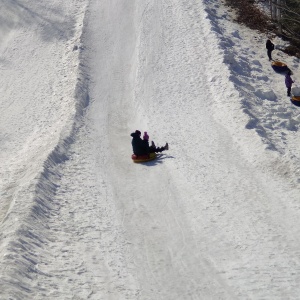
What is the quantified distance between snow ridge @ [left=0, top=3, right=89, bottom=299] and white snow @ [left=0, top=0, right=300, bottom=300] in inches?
1.7

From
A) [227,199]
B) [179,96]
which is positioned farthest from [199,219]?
[179,96]

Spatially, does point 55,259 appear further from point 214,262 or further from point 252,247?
point 252,247

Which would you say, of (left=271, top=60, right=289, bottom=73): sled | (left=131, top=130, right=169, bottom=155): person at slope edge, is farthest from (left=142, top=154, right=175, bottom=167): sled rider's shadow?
(left=271, top=60, right=289, bottom=73): sled

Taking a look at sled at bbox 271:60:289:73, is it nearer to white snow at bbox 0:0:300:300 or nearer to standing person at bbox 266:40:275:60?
white snow at bbox 0:0:300:300

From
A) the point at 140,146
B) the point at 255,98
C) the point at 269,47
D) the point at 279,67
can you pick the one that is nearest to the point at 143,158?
the point at 140,146

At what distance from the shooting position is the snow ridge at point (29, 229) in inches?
418

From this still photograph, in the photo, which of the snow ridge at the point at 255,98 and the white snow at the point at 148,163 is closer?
the white snow at the point at 148,163

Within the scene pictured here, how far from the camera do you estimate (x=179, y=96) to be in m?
24.7

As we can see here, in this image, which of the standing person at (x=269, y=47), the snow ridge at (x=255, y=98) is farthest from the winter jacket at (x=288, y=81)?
the standing person at (x=269, y=47)

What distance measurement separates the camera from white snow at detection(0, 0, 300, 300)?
1155cm

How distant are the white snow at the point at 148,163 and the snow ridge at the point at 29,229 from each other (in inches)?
1.7

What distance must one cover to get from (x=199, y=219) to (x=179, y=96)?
448 inches

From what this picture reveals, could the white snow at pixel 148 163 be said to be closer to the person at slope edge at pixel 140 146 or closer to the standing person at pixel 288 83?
the standing person at pixel 288 83

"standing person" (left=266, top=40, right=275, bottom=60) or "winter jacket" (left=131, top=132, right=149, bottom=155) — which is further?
"standing person" (left=266, top=40, right=275, bottom=60)
